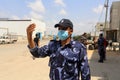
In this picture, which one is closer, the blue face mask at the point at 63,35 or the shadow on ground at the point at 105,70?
the blue face mask at the point at 63,35

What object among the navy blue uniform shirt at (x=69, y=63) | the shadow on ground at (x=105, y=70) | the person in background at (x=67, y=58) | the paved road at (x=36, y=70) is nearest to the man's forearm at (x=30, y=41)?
the person in background at (x=67, y=58)

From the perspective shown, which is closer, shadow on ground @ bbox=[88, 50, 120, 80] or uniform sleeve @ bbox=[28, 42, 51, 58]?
uniform sleeve @ bbox=[28, 42, 51, 58]

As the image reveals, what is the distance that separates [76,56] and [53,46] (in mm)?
404

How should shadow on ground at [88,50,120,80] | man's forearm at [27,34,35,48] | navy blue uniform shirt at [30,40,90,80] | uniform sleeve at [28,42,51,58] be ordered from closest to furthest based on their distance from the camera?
navy blue uniform shirt at [30,40,90,80]
man's forearm at [27,34,35,48]
uniform sleeve at [28,42,51,58]
shadow on ground at [88,50,120,80]

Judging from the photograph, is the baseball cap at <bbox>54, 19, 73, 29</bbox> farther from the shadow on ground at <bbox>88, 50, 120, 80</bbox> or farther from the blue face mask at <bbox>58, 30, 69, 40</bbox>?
the shadow on ground at <bbox>88, 50, 120, 80</bbox>

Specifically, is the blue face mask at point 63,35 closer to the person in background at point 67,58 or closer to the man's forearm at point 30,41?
the person in background at point 67,58

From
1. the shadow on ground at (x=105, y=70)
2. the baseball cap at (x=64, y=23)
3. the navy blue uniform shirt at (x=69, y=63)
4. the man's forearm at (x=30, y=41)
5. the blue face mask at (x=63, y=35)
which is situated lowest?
the shadow on ground at (x=105, y=70)

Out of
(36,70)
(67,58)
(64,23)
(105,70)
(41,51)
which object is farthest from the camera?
(105,70)

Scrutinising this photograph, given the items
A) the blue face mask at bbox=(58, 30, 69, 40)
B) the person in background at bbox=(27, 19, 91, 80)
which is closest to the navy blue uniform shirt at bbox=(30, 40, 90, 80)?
the person in background at bbox=(27, 19, 91, 80)

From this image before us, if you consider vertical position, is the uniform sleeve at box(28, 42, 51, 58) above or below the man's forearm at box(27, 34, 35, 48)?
below

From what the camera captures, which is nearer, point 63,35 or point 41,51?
point 63,35

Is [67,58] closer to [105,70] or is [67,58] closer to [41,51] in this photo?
[41,51]

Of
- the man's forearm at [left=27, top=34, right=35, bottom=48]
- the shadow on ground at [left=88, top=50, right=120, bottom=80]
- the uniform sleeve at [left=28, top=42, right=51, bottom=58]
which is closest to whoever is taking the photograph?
the man's forearm at [left=27, top=34, right=35, bottom=48]

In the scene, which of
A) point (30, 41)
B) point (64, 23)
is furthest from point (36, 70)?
point (64, 23)
